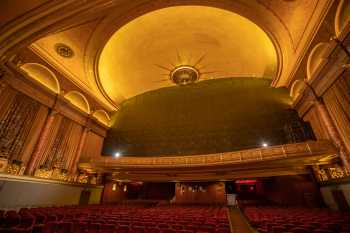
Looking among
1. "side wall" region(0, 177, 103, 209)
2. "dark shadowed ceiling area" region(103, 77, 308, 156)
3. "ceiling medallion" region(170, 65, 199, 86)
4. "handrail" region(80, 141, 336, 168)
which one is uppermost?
"ceiling medallion" region(170, 65, 199, 86)

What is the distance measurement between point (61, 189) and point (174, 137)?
28.5 ft

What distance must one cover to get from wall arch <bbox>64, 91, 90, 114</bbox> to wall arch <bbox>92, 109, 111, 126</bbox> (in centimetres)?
88

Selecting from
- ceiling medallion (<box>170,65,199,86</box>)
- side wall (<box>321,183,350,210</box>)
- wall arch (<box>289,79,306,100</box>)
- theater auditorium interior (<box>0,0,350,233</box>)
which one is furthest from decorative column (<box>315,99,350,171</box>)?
ceiling medallion (<box>170,65,199,86</box>)

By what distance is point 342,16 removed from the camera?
681 cm

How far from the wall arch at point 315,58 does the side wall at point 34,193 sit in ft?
51.6

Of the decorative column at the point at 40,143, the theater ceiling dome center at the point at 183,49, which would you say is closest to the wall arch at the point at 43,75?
the decorative column at the point at 40,143

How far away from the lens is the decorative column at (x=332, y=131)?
23.6 feet

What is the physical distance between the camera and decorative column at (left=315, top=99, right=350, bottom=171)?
720 centimetres

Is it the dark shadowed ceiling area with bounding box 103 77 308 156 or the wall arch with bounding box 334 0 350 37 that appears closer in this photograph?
the wall arch with bounding box 334 0 350 37

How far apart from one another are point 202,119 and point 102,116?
913cm

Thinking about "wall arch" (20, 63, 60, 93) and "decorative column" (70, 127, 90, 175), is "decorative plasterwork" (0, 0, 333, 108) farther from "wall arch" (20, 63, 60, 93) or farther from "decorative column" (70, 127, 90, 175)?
"decorative column" (70, 127, 90, 175)

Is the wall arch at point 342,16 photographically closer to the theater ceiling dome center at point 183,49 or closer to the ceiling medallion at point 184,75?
the theater ceiling dome center at point 183,49

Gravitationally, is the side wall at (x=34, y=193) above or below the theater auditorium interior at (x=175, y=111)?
below

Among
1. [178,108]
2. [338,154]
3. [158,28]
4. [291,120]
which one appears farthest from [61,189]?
[291,120]
